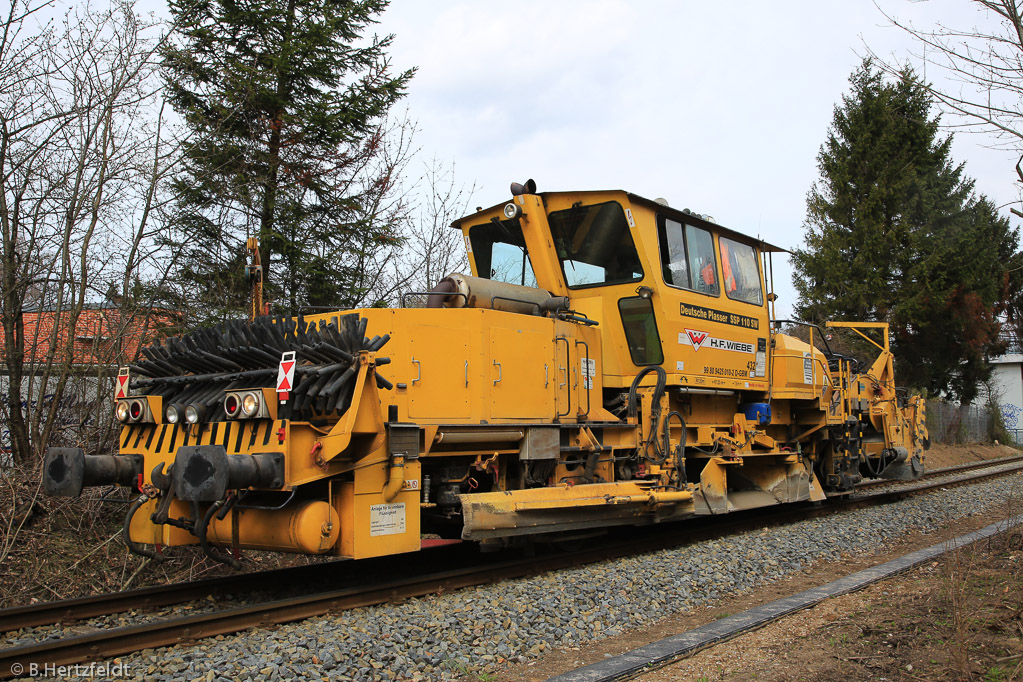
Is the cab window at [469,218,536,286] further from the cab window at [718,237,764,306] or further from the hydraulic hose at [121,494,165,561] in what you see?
the hydraulic hose at [121,494,165,561]

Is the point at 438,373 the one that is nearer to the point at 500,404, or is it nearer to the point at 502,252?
the point at 500,404

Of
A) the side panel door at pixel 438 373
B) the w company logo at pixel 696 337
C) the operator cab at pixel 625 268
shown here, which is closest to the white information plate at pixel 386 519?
the side panel door at pixel 438 373

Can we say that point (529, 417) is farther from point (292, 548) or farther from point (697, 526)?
point (697, 526)

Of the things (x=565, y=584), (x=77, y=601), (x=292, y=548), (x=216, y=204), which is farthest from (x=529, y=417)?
(x=216, y=204)

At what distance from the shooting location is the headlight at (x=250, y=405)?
5828mm

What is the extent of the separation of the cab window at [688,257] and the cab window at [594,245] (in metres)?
0.46

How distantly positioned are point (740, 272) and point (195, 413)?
714 centimetres

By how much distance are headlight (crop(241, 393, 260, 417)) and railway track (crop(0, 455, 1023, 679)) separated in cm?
138

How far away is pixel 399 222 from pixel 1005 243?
95.9 feet

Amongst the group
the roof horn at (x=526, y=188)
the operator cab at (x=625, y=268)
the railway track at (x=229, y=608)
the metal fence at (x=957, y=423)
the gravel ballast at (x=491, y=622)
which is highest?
the roof horn at (x=526, y=188)

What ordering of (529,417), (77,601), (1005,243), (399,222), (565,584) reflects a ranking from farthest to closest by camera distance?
(1005,243)
(399,222)
(529,417)
(565,584)
(77,601)

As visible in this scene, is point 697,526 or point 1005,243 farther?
point 1005,243

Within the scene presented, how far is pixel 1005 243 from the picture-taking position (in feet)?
105

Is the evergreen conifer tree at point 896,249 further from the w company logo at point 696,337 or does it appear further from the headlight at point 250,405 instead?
the headlight at point 250,405
